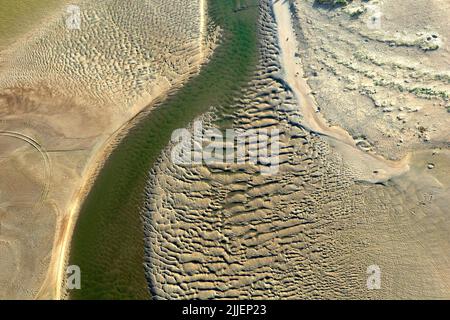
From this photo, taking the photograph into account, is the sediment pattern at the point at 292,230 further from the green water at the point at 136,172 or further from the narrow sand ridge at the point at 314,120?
the green water at the point at 136,172

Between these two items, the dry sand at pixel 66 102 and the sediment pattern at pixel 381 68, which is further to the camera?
the sediment pattern at pixel 381 68

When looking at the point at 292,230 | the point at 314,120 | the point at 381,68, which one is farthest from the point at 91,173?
the point at 381,68

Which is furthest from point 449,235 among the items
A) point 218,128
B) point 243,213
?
point 218,128

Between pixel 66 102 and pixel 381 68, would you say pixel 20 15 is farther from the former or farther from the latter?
pixel 381 68

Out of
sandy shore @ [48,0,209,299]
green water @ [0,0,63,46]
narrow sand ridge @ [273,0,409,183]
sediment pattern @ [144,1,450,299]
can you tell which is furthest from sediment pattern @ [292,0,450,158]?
green water @ [0,0,63,46]

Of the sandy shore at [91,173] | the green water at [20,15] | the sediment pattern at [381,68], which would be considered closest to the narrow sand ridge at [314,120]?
the sediment pattern at [381,68]

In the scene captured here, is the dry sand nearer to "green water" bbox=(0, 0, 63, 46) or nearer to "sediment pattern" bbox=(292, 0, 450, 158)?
"green water" bbox=(0, 0, 63, 46)

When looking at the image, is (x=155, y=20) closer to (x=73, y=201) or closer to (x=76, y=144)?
(x=76, y=144)
